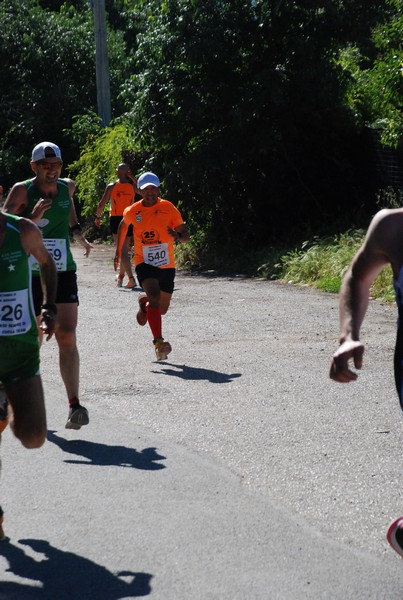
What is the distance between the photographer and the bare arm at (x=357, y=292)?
13.4ft

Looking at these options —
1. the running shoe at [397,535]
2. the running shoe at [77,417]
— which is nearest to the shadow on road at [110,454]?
the running shoe at [77,417]

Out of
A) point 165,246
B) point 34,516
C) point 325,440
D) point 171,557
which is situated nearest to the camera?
point 171,557

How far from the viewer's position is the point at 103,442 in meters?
7.33

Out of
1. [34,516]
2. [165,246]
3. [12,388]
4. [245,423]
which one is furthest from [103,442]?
[165,246]

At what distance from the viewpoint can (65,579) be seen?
4.79 meters

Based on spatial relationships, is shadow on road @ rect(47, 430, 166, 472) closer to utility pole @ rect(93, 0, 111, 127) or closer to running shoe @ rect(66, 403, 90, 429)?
running shoe @ rect(66, 403, 90, 429)

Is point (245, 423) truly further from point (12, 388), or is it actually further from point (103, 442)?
point (12, 388)

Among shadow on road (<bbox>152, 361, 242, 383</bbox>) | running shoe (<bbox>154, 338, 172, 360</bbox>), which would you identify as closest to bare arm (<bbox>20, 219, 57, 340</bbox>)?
shadow on road (<bbox>152, 361, 242, 383</bbox>)

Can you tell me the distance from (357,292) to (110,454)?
3070mm

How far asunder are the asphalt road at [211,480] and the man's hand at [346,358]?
0.96 m

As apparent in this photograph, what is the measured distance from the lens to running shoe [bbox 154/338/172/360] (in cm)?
1034

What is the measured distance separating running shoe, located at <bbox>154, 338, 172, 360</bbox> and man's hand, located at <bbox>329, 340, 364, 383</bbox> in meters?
6.26

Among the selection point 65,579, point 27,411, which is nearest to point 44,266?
point 27,411

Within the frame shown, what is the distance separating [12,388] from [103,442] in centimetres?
223
